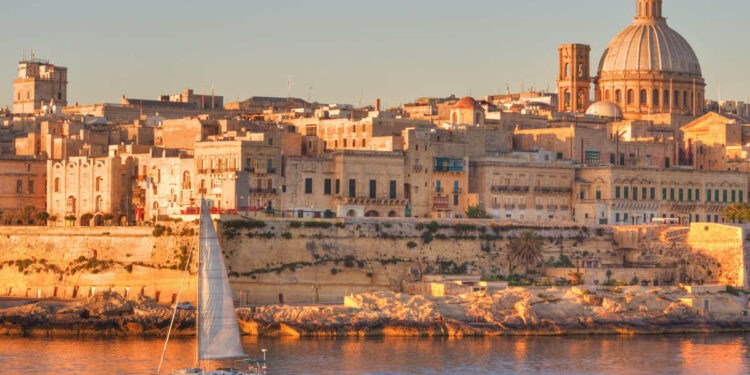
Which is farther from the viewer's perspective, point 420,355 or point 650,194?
point 650,194

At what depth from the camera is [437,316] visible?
58.4m

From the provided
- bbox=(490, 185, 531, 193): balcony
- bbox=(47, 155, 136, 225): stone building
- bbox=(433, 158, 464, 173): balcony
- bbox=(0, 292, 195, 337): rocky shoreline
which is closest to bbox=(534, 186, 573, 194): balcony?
bbox=(490, 185, 531, 193): balcony

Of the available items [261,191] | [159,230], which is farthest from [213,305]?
[261,191]

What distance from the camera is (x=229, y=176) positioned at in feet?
224

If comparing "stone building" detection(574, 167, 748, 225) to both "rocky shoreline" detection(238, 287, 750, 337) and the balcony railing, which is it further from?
the balcony railing

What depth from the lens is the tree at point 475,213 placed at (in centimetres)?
7275

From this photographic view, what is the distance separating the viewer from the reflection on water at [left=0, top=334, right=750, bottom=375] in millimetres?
50281

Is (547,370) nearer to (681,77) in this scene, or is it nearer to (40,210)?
(40,210)

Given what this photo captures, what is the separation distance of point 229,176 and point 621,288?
16.9m

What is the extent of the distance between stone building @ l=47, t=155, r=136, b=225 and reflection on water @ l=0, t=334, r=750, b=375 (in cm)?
1804

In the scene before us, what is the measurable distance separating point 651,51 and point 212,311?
65247mm

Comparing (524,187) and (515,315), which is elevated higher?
(524,187)

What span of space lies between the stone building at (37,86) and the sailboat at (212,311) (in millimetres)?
66930

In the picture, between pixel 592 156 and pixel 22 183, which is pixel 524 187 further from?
pixel 22 183
